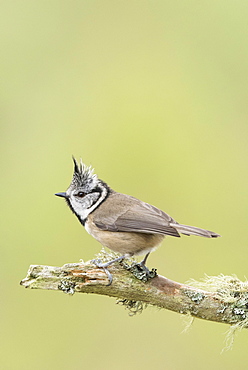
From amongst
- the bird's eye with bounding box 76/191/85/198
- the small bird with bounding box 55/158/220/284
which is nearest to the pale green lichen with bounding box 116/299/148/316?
the small bird with bounding box 55/158/220/284

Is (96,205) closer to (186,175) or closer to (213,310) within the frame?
(213,310)

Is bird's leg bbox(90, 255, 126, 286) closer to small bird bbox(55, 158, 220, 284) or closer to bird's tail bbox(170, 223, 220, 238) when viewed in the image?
small bird bbox(55, 158, 220, 284)

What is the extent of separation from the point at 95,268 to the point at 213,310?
597 mm

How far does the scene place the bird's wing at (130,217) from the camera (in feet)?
9.50

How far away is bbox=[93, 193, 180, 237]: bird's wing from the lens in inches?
114

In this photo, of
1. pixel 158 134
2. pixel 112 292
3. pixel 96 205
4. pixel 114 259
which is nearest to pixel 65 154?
Result: pixel 158 134

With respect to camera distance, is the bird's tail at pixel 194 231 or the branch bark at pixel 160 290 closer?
the branch bark at pixel 160 290

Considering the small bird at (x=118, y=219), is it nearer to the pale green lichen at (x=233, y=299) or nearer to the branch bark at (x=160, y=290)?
the branch bark at (x=160, y=290)

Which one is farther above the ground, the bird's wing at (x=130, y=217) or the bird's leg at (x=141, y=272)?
the bird's wing at (x=130, y=217)

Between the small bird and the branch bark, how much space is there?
8 cm

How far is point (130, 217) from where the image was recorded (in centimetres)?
305

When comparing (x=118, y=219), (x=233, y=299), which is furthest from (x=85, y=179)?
(x=233, y=299)

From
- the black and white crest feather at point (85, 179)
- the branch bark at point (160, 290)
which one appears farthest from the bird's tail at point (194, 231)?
the black and white crest feather at point (85, 179)

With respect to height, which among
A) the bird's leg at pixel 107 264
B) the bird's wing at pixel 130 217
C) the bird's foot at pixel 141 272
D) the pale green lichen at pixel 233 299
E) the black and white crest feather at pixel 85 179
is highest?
the black and white crest feather at pixel 85 179
